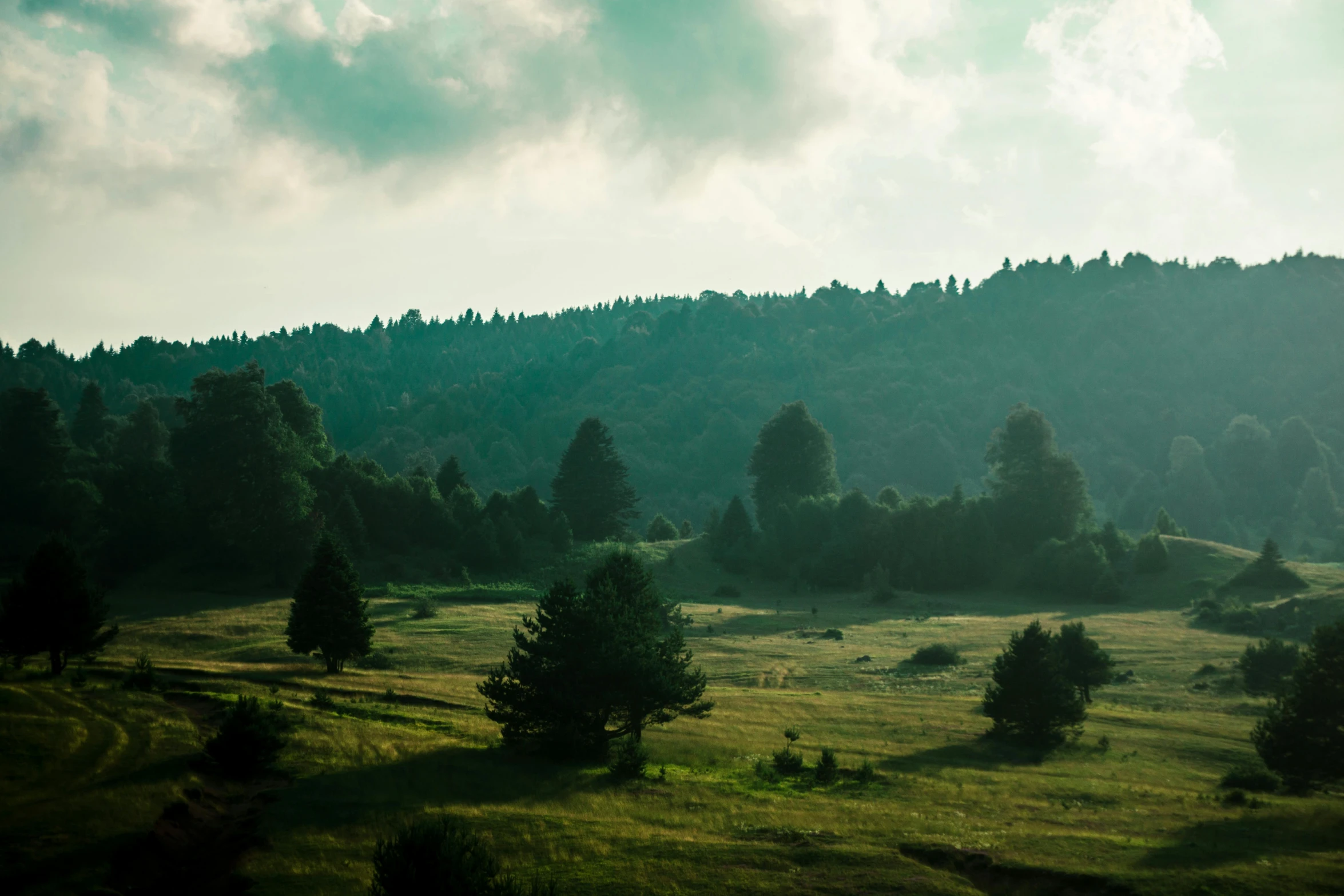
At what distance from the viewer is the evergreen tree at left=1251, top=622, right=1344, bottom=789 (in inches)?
1146

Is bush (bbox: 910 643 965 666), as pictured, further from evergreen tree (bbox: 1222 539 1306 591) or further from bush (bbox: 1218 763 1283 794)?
evergreen tree (bbox: 1222 539 1306 591)

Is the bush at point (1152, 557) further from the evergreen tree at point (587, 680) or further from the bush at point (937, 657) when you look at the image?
the evergreen tree at point (587, 680)

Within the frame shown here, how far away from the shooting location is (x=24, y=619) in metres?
35.2

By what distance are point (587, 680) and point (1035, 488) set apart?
82.6m

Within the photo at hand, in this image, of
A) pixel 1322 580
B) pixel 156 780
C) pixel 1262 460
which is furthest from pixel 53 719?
pixel 1262 460

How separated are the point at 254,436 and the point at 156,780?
53.7 metres

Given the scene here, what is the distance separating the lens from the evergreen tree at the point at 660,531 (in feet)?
409

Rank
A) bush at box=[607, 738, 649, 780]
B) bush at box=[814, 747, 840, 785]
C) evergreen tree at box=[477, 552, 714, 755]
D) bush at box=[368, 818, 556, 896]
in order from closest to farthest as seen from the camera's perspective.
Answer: bush at box=[368, 818, 556, 896]
bush at box=[607, 738, 649, 780]
bush at box=[814, 747, 840, 785]
evergreen tree at box=[477, 552, 714, 755]

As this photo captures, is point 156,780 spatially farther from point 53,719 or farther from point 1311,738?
point 1311,738

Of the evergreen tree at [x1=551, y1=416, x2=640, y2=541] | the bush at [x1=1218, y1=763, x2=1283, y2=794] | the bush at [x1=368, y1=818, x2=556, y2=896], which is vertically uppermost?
the evergreen tree at [x1=551, y1=416, x2=640, y2=541]

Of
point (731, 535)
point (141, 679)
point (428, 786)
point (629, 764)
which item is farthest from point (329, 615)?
point (731, 535)

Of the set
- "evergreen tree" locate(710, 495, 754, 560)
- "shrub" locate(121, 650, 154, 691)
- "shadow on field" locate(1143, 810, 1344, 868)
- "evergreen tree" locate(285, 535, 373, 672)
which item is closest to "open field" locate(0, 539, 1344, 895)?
"shadow on field" locate(1143, 810, 1344, 868)

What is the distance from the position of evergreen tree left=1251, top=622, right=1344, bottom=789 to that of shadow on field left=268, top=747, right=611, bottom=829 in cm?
2320

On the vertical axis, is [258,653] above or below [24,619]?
below
